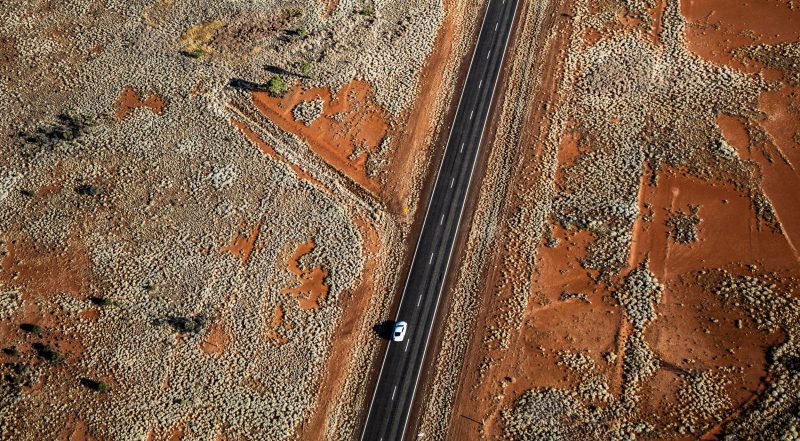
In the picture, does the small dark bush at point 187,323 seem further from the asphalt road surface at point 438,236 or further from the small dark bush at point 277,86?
the small dark bush at point 277,86

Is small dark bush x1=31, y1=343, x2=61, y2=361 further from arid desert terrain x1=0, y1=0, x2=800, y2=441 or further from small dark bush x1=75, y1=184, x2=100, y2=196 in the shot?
small dark bush x1=75, y1=184, x2=100, y2=196

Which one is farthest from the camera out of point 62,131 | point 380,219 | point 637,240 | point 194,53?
point 194,53

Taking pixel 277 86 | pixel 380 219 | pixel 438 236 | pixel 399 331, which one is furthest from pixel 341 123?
pixel 399 331

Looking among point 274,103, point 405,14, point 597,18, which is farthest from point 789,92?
point 274,103

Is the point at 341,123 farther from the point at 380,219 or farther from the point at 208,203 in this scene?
the point at 208,203

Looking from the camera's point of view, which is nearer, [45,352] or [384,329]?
[45,352]

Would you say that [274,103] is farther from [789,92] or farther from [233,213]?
[789,92]

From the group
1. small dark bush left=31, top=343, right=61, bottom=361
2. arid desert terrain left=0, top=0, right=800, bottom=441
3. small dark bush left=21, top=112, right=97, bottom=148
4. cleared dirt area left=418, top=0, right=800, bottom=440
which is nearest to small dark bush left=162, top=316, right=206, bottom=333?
arid desert terrain left=0, top=0, right=800, bottom=441
